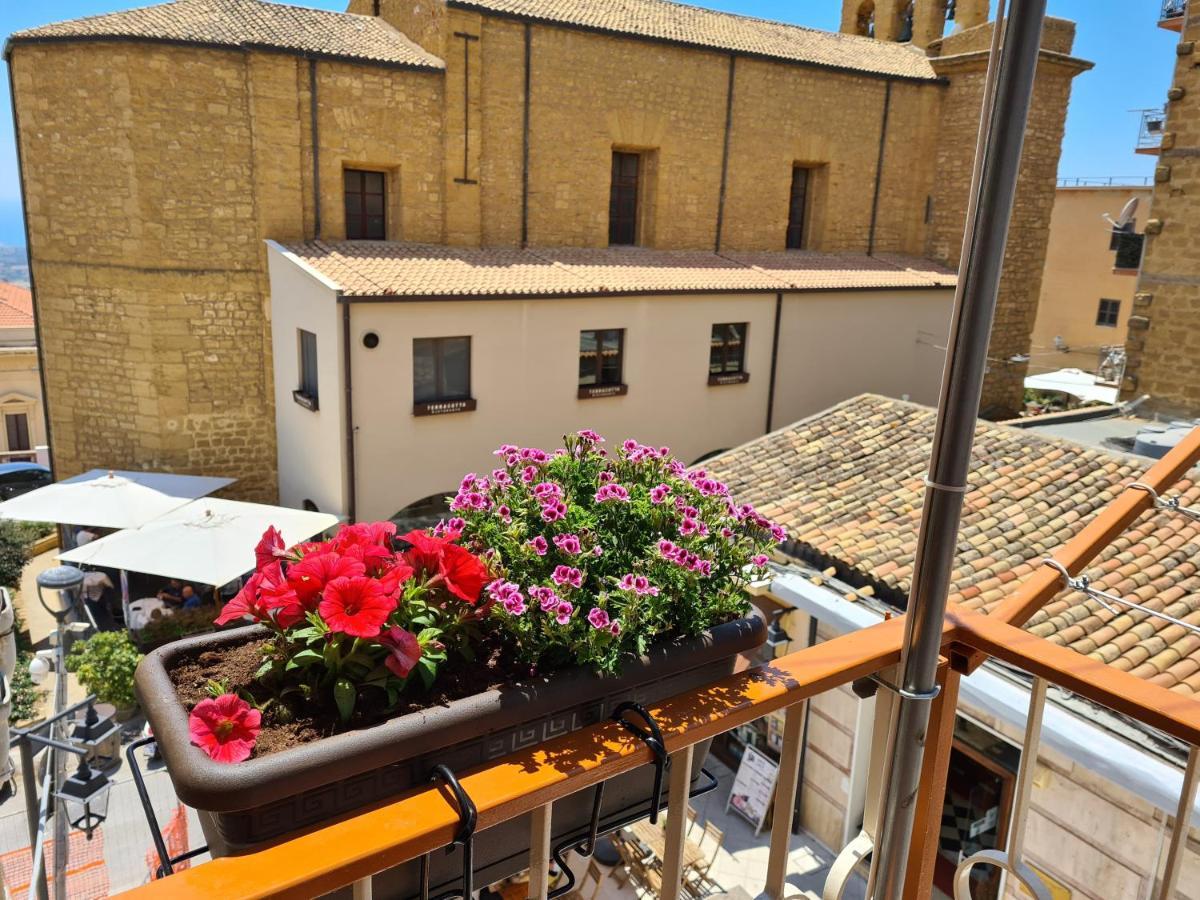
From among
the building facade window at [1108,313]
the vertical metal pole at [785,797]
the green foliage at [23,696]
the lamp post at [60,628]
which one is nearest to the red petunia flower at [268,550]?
the vertical metal pole at [785,797]

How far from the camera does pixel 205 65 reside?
12164 millimetres

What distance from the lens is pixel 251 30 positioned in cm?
1252

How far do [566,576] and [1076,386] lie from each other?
1977 centimetres

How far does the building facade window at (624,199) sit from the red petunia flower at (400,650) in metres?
15.1

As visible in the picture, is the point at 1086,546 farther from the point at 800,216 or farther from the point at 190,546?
the point at 800,216

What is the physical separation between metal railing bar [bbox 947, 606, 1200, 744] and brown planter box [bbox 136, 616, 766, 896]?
445mm

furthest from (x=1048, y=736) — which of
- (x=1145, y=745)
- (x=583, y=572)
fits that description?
(x=583, y=572)

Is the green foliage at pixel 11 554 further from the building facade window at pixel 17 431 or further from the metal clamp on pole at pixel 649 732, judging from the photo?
the building facade window at pixel 17 431

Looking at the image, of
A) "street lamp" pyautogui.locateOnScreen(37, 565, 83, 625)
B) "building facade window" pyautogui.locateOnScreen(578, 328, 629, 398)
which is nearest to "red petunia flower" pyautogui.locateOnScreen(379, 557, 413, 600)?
"street lamp" pyautogui.locateOnScreen(37, 565, 83, 625)

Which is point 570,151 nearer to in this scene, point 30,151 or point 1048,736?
point 30,151

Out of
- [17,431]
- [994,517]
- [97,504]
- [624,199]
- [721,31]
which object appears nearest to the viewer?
[994,517]

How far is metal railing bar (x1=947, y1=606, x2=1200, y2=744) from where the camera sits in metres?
1.42

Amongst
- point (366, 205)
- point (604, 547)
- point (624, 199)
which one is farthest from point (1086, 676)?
point (624, 199)

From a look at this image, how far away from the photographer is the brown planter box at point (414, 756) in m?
1.27
